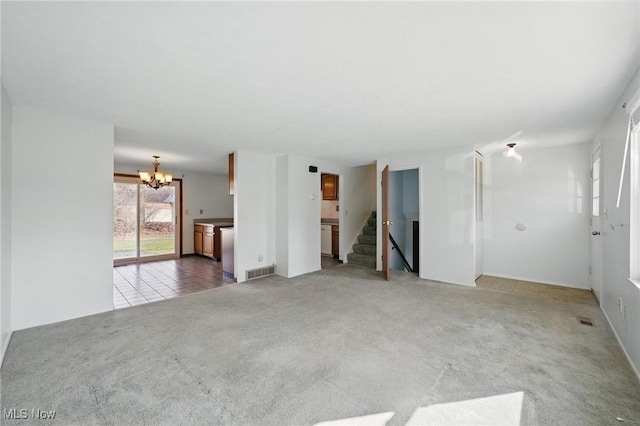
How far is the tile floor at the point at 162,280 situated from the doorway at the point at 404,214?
387cm

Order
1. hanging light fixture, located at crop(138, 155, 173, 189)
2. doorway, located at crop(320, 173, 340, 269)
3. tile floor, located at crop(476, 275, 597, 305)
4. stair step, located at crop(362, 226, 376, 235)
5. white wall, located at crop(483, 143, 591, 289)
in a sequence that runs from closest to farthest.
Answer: tile floor, located at crop(476, 275, 597, 305) < white wall, located at crop(483, 143, 591, 289) < hanging light fixture, located at crop(138, 155, 173, 189) < stair step, located at crop(362, 226, 376, 235) < doorway, located at crop(320, 173, 340, 269)

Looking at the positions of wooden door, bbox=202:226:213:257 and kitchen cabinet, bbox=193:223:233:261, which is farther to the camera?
wooden door, bbox=202:226:213:257

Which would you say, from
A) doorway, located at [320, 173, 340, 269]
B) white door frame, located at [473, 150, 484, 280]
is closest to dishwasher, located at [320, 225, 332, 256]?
doorway, located at [320, 173, 340, 269]

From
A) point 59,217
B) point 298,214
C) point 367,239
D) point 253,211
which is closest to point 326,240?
point 367,239

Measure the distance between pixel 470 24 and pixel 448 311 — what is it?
119 inches

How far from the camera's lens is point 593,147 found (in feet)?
13.6

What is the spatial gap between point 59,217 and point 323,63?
131 inches

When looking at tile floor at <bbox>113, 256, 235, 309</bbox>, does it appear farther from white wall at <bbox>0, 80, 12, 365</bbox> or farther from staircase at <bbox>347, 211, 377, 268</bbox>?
staircase at <bbox>347, 211, 377, 268</bbox>

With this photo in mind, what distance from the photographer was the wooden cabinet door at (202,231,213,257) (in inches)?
275

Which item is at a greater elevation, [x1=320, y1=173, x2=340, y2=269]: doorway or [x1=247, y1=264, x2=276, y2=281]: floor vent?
[x1=320, y1=173, x2=340, y2=269]: doorway

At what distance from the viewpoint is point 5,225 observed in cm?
254

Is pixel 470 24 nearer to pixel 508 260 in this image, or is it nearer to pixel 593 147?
pixel 593 147

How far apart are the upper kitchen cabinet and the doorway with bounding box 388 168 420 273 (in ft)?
4.78

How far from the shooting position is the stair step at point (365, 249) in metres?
6.52
